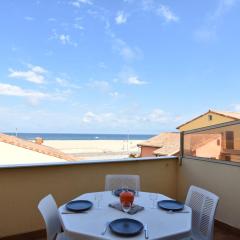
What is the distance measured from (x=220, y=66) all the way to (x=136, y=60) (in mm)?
4552

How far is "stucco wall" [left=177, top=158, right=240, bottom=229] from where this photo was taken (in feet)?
10.7

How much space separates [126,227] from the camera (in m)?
1.63

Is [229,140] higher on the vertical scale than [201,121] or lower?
lower

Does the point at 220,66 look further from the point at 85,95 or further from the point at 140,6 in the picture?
the point at 85,95

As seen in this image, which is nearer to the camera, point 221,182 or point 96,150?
point 221,182

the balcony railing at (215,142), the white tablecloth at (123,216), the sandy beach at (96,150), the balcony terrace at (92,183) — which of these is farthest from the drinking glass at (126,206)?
the sandy beach at (96,150)

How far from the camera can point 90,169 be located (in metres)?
3.46

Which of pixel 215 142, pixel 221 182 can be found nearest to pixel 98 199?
pixel 221 182

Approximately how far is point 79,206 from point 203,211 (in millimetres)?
1097

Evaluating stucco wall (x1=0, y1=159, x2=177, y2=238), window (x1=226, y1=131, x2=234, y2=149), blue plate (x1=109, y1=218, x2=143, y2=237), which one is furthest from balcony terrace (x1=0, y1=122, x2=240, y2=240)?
blue plate (x1=109, y1=218, x2=143, y2=237)

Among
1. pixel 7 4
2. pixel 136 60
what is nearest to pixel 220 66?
pixel 136 60

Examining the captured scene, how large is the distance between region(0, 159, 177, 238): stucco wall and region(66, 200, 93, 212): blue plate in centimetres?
122

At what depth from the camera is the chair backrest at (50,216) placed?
1.98 meters

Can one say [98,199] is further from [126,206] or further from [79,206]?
[126,206]
